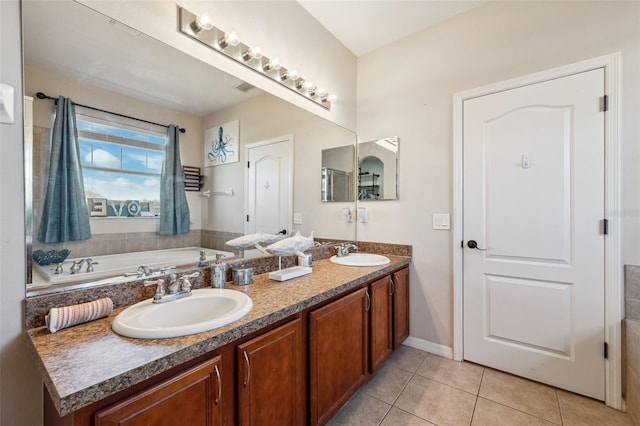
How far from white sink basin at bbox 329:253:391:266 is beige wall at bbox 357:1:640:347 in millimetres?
246

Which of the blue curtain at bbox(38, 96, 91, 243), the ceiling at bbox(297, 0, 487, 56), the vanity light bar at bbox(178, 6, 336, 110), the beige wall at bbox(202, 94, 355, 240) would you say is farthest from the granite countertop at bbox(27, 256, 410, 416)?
the ceiling at bbox(297, 0, 487, 56)

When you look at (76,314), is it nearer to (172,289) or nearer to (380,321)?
(172,289)

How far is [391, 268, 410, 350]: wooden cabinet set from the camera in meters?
2.11

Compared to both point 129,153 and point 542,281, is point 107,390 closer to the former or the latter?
point 129,153

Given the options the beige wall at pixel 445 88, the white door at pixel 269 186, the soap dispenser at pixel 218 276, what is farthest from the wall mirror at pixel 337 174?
the soap dispenser at pixel 218 276

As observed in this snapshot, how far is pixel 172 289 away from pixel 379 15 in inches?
96.4

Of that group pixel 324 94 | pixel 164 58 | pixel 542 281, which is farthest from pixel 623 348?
pixel 164 58

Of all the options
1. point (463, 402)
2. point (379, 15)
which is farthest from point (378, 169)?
point (463, 402)

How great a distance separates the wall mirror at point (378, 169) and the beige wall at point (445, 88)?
68mm

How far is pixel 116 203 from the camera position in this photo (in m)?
1.16

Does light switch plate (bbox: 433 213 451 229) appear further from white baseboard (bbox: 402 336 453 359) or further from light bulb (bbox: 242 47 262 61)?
light bulb (bbox: 242 47 262 61)

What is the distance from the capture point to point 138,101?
1232 millimetres

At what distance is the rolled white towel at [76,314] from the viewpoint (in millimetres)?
874

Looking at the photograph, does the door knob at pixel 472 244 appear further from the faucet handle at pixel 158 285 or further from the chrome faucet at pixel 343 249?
the faucet handle at pixel 158 285
